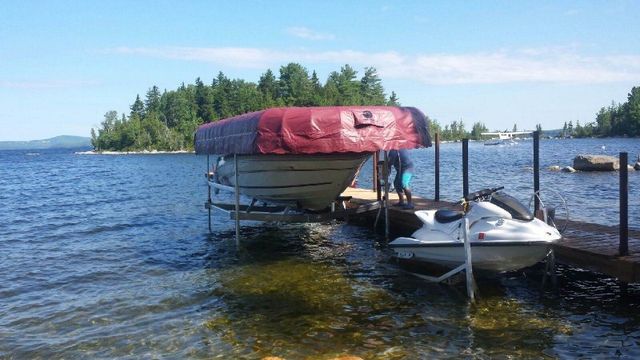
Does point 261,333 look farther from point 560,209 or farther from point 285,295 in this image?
point 560,209

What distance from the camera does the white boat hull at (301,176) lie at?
12.2m

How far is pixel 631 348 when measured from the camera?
23.2 ft

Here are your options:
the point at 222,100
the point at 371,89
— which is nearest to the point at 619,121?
the point at 371,89

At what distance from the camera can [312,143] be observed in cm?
1035

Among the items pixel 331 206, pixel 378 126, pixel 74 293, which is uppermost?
pixel 378 126

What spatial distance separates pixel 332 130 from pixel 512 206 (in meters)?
3.68

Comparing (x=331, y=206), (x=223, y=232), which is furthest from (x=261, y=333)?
(x=223, y=232)

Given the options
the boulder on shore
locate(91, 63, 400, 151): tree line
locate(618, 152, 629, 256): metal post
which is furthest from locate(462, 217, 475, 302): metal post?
locate(91, 63, 400, 151): tree line

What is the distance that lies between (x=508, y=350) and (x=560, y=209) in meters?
15.0

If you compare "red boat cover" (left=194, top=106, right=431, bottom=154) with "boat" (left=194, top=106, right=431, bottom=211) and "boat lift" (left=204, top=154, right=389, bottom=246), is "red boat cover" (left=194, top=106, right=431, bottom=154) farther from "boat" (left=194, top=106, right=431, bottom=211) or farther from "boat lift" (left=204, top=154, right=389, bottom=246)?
"boat lift" (left=204, top=154, right=389, bottom=246)

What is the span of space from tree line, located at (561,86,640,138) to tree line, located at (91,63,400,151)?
6877 centimetres

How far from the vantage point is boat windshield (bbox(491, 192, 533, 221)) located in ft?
28.5

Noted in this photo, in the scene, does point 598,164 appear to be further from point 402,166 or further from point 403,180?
point 402,166

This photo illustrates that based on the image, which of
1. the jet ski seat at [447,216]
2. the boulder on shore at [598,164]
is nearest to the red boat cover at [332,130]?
the jet ski seat at [447,216]
